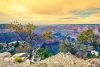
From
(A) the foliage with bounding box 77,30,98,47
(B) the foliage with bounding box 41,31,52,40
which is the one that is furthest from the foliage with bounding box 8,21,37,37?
(A) the foliage with bounding box 77,30,98,47

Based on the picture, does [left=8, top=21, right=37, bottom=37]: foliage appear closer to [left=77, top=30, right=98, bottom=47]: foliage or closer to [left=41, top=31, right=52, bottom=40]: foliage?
[left=41, top=31, right=52, bottom=40]: foliage

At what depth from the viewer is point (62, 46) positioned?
55469 millimetres

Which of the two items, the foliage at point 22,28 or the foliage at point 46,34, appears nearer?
the foliage at point 22,28

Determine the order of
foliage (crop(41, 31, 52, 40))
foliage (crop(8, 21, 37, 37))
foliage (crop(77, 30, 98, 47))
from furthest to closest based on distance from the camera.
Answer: foliage (crop(77, 30, 98, 47))
foliage (crop(41, 31, 52, 40))
foliage (crop(8, 21, 37, 37))

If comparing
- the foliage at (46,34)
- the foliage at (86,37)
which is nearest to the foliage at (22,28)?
the foliage at (46,34)

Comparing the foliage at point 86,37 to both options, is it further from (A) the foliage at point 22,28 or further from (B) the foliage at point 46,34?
(A) the foliage at point 22,28

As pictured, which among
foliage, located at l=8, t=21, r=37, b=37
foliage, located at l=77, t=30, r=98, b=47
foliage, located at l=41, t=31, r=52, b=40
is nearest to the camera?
foliage, located at l=8, t=21, r=37, b=37

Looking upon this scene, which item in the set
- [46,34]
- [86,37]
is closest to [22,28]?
[46,34]

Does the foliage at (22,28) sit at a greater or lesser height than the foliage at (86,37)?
greater

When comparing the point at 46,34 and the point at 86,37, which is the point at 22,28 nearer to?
the point at 46,34

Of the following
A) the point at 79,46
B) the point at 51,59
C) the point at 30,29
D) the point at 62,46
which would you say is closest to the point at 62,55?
the point at 51,59

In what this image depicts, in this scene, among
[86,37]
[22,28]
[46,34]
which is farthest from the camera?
[86,37]

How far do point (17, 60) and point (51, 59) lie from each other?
484 cm

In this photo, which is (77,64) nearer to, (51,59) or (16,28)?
(51,59)
